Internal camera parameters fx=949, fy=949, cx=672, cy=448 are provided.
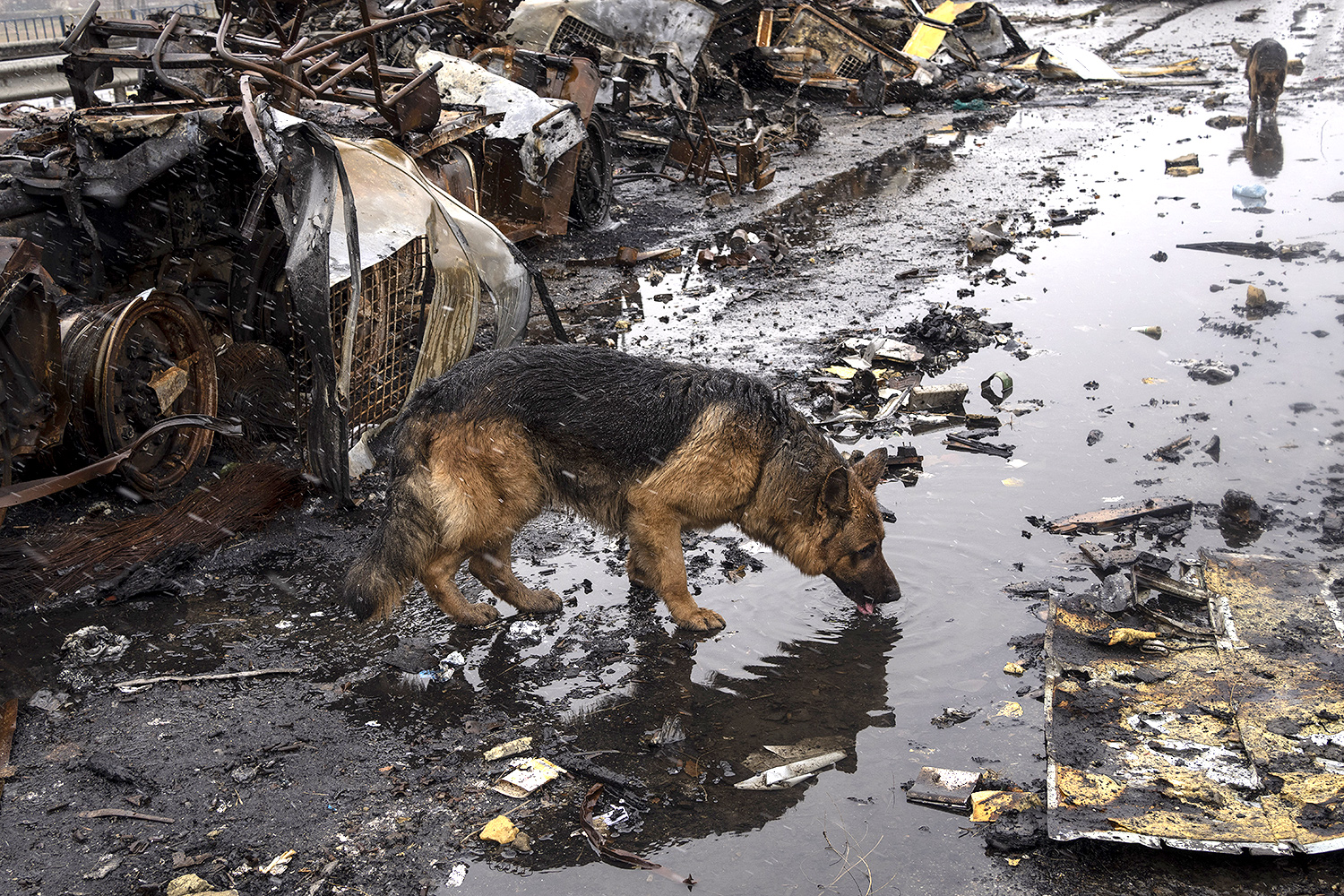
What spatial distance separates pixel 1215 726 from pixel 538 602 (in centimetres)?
326

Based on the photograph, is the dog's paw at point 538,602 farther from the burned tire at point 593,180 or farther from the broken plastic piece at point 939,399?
the burned tire at point 593,180

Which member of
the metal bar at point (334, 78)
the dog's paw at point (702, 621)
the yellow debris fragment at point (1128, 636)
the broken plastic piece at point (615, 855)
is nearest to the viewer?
the broken plastic piece at point (615, 855)

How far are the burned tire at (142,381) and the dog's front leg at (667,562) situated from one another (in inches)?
125

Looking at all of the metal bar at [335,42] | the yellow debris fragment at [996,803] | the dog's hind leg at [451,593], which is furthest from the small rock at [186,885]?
the metal bar at [335,42]

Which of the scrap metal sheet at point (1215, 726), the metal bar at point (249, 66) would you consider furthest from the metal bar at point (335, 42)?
the scrap metal sheet at point (1215, 726)

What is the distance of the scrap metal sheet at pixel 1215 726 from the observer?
3.43 metres

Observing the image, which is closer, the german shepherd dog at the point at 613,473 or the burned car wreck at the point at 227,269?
the german shepherd dog at the point at 613,473

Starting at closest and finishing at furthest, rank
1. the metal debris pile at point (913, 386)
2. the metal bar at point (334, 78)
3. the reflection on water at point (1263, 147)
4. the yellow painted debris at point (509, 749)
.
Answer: the yellow painted debris at point (509, 749)
the metal bar at point (334, 78)
the metal debris pile at point (913, 386)
the reflection on water at point (1263, 147)

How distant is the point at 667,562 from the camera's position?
488cm

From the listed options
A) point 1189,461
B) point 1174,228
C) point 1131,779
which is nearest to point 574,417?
point 1131,779

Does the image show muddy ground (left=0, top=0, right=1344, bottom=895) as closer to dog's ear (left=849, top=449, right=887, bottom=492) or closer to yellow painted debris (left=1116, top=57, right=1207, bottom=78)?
dog's ear (left=849, top=449, right=887, bottom=492)

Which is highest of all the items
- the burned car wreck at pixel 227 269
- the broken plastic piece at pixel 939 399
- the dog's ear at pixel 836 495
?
the burned car wreck at pixel 227 269

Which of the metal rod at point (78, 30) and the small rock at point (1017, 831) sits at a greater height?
the metal rod at point (78, 30)

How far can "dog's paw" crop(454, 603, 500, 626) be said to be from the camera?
505 cm
